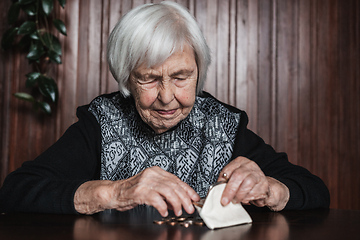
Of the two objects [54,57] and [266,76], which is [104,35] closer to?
[54,57]

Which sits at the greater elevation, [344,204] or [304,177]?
[304,177]

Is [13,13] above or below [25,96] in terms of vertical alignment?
above

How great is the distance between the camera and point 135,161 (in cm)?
142

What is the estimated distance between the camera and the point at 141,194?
2.93ft

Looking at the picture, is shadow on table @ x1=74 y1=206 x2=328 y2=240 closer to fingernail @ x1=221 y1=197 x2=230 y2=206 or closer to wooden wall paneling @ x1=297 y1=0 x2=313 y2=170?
fingernail @ x1=221 y1=197 x2=230 y2=206

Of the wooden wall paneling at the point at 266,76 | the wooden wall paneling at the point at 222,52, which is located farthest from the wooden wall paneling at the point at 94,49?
the wooden wall paneling at the point at 222,52

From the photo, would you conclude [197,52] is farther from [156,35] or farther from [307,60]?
[307,60]

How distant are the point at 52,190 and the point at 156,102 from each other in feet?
1.65

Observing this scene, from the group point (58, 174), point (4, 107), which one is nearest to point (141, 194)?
point (58, 174)

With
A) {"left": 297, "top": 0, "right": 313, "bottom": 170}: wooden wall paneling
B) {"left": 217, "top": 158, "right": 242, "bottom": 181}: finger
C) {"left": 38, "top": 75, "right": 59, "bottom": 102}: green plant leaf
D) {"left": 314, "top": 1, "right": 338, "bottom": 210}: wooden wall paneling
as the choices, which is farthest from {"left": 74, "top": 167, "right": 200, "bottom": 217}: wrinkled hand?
{"left": 314, "top": 1, "right": 338, "bottom": 210}: wooden wall paneling

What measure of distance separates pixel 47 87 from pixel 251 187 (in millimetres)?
1761

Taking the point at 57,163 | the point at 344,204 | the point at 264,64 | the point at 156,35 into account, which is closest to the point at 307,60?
the point at 264,64

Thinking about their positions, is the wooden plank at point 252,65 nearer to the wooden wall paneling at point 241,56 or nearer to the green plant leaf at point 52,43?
the wooden wall paneling at point 241,56

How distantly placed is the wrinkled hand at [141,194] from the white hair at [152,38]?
0.48 m
